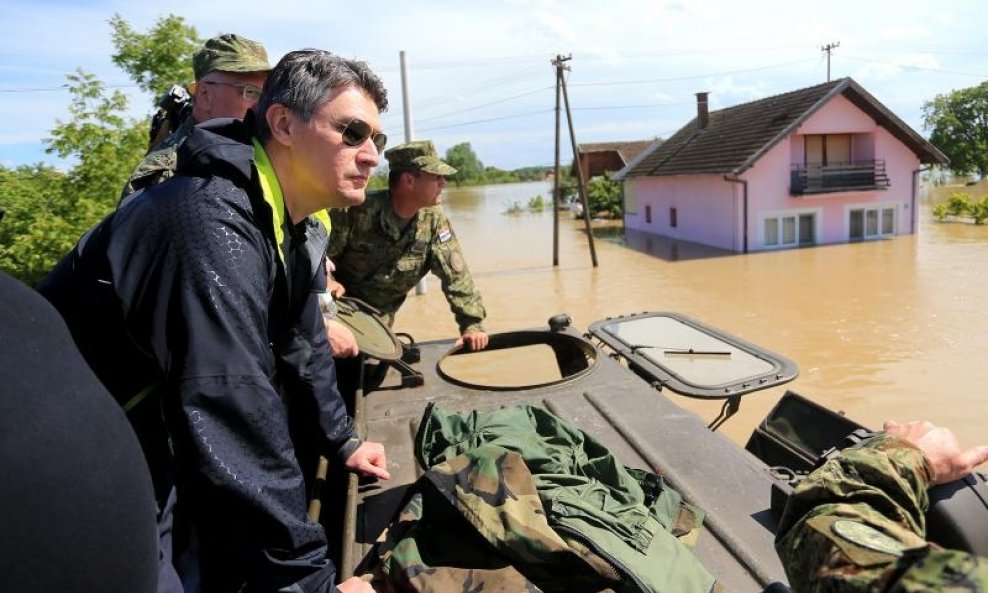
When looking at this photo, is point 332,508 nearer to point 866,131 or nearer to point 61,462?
point 61,462

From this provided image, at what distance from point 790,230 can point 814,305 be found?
331 inches

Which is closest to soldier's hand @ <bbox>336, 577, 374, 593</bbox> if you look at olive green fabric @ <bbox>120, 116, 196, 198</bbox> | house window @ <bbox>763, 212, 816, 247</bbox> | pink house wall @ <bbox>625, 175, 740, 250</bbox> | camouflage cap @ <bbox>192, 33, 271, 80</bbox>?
olive green fabric @ <bbox>120, 116, 196, 198</bbox>

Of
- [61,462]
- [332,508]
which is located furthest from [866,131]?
[61,462]

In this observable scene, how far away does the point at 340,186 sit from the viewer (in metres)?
1.83

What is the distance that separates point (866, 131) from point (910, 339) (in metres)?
12.8

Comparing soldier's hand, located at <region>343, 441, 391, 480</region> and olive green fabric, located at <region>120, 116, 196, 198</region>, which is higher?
olive green fabric, located at <region>120, 116, 196, 198</region>

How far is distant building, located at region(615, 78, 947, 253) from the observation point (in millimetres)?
19844

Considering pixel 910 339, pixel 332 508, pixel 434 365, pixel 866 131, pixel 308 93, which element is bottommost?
pixel 910 339

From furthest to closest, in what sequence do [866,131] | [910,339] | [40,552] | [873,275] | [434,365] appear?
[866,131] < [873,275] < [910,339] < [434,365] < [40,552]

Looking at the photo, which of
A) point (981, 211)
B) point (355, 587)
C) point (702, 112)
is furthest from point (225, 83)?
point (981, 211)

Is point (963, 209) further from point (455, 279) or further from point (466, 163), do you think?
point (466, 163)

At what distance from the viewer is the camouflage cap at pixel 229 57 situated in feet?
11.3

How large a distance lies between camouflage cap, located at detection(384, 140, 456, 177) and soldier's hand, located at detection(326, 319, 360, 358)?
5.40 ft

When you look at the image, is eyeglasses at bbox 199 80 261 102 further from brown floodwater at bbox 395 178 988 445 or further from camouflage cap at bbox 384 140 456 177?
brown floodwater at bbox 395 178 988 445
